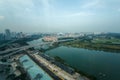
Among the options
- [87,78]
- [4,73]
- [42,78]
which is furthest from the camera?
[4,73]

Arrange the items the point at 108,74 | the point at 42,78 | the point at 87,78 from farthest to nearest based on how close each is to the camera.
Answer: the point at 108,74
the point at 87,78
the point at 42,78

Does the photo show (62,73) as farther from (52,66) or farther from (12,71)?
(12,71)

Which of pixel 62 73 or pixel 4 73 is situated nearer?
pixel 62 73

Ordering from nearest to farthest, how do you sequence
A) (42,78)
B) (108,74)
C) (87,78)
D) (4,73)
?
(42,78)
(87,78)
(108,74)
(4,73)

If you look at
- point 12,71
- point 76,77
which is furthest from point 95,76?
point 12,71

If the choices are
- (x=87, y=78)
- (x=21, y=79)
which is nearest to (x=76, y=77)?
(x=87, y=78)

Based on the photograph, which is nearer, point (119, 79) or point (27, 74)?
point (119, 79)

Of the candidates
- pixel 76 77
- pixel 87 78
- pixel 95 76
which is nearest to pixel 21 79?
pixel 76 77

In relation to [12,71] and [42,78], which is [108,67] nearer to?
[42,78]

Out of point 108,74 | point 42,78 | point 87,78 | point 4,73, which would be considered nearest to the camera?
point 42,78
